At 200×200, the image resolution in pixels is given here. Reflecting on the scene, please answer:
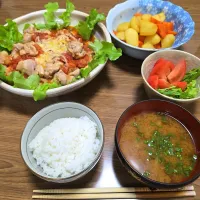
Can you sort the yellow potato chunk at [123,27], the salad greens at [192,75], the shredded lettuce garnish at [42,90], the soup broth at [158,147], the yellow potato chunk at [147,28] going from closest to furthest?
the soup broth at [158,147], the shredded lettuce garnish at [42,90], the salad greens at [192,75], the yellow potato chunk at [147,28], the yellow potato chunk at [123,27]

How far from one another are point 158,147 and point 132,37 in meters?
0.75

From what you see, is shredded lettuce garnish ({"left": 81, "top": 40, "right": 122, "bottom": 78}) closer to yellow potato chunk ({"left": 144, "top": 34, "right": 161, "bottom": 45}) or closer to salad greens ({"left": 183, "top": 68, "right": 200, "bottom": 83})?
yellow potato chunk ({"left": 144, "top": 34, "right": 161, "bottom": 45})

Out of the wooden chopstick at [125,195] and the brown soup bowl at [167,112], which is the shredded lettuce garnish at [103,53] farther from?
the wooden chopstick at [125,195]

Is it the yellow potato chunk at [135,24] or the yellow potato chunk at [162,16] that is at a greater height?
the yellow potato chunk at [162,16]

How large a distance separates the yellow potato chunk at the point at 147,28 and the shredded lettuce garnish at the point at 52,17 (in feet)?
1.69

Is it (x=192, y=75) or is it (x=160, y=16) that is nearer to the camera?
(x=192, y=75)

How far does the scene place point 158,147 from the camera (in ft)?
3.78

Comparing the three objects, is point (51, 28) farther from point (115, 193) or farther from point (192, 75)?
point (115, 193)

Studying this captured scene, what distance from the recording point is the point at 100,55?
1.47 m

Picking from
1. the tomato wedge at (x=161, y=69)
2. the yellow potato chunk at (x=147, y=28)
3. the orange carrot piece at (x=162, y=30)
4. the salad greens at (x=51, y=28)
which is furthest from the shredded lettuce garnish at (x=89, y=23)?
the tomato wedge at (x=161, y=69)

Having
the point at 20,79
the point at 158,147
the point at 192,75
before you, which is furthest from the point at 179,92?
the point at 20,79

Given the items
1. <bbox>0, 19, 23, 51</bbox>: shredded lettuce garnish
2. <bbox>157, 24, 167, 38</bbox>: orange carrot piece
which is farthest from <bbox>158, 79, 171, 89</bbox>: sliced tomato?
<bbox>0, 19, 23, 51</bbox>: shredded lettuce garnish

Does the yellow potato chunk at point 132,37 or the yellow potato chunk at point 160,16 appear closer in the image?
the yellow potato chunk at point 132,37

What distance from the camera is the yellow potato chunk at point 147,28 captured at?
1.55 metres
